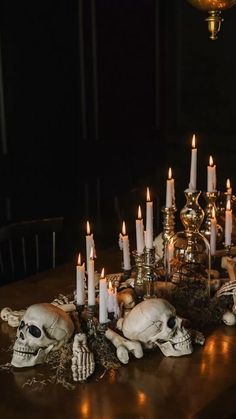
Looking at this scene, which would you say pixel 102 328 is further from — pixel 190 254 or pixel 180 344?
pixel 190 254

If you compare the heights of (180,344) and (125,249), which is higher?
(125,249)

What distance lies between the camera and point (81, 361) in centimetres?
168

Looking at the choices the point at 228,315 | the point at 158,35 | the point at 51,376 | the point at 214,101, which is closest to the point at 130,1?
the point at 158,35

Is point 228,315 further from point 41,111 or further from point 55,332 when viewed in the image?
point 41,111

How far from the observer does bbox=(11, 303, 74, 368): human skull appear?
172 cm

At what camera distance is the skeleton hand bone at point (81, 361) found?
1.67 m

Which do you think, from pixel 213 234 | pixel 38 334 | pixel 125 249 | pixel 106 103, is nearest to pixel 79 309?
pixel 38 334

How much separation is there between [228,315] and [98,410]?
0.58 meters

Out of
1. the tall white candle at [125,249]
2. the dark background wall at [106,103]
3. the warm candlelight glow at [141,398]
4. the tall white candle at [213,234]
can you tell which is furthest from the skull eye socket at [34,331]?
the dark background wall at [106,103]

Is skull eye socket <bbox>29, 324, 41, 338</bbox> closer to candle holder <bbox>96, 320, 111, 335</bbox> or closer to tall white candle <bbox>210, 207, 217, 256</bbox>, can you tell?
candle holder <bbox>96, 320, 111, 335</bbox>

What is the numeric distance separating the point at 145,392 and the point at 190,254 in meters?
0.65

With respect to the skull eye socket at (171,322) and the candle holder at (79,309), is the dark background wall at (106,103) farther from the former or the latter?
the skull eye socket at (171,322)

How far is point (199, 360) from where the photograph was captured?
1.77 m

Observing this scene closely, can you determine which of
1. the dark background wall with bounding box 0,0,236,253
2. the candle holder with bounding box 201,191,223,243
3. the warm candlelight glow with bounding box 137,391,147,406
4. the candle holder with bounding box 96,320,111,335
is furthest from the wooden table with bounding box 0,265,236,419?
the dark background wall with bounding box 0,0,236,253
